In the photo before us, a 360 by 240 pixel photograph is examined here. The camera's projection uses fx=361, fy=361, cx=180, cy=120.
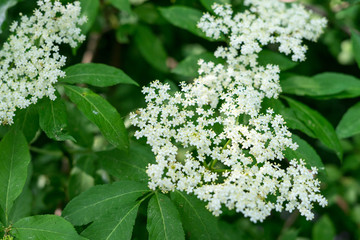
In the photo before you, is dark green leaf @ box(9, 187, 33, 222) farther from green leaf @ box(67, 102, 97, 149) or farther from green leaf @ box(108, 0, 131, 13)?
green leaf @ box(108, 0, 131, 13)

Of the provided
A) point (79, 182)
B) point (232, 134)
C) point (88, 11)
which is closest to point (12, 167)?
point (79, 182)

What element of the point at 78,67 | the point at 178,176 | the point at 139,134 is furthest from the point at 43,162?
the point at 178,176

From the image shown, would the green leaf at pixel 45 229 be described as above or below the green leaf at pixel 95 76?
below

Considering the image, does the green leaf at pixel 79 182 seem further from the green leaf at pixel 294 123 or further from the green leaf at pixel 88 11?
the green leaf at pixel 294 123

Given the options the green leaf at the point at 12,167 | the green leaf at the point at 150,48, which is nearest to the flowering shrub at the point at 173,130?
the green leaf at the point at 12,167

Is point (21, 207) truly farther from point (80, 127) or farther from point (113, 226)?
point (113, 226)

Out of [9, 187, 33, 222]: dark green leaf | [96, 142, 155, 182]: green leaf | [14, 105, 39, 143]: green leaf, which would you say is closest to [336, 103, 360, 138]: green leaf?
[96, 142, 155, 182]: green leaf
